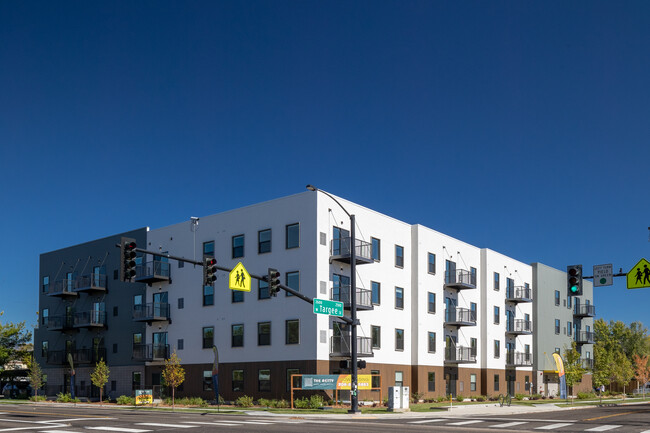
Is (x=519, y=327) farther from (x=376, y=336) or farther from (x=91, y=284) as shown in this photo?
(x=91, y=284)

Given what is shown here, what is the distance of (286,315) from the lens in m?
46.4

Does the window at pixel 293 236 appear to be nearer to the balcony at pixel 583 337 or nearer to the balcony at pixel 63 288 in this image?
the balcony at pixel 63 288

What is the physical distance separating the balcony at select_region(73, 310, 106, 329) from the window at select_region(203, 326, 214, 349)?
11650 mm

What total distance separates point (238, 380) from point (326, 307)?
671 inches

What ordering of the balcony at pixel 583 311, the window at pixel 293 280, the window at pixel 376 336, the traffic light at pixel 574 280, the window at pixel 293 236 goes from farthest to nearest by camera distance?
the balcony at pixel 583 311, the window at pixel 376 336, the window at pixel 293 236, the window at pixel 293 280, the traffic light at pixel 574 280

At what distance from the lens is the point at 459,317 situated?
2301 inches

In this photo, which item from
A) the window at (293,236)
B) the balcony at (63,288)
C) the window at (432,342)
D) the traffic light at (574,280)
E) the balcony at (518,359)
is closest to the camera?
the traffic light at (574,280)

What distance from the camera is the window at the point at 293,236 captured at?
46.6 m

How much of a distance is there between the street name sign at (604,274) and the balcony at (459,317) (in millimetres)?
30842

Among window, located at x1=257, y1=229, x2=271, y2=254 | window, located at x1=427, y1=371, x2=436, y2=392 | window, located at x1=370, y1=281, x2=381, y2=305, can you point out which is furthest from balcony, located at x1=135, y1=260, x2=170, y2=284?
window, located at x1=427, y1=371, x2=436, y2=392

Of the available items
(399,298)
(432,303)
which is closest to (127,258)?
(399,298)

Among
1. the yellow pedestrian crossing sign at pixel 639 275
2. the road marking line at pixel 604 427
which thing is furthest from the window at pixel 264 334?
the yellow pedestrian crossing sign at pixel 639 275

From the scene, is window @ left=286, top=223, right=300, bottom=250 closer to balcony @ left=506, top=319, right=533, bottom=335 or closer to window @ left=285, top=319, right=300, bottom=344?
window @ left=285, top=319, right=300, bottom=344

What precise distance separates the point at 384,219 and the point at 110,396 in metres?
26.1
